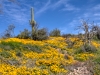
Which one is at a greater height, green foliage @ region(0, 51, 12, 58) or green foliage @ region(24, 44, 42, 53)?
green foliage @ region(24, 44, 42, 53)

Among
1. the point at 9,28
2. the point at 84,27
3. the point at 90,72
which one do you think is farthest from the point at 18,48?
the point at 9,28

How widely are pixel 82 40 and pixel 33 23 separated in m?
5.67

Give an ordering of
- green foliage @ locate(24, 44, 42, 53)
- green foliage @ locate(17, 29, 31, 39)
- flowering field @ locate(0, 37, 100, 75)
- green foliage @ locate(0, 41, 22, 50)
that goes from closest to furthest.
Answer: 1. flowering field @ locate(0, 37, 100, 75)
2. green foliage @ locate(0, 41, 22, 50)
3. green foliage @ locate(24, 44, 42, 53)
4. green foliage @ locate(17, 29, 31, 39)

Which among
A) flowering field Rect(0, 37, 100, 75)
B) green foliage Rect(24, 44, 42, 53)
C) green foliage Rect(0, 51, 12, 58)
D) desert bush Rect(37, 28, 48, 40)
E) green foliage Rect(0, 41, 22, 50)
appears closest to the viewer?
flowering field Rect(0, 37, 100, 75)

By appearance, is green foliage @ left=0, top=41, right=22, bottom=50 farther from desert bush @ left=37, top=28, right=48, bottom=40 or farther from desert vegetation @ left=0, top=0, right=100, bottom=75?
desert bush @ left=37, top=28, right=48, bottom=40

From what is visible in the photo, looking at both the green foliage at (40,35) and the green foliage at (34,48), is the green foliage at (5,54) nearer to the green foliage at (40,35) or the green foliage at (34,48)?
the green foliage at (34,48)

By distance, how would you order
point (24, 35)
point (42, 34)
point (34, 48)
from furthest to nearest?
point (42, 34) < point (24, 35) < point (34, 48)

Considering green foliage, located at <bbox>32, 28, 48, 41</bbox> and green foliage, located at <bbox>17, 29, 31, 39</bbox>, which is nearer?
green foliage, located at <bbox>32, 28, 48, 41</bbox>

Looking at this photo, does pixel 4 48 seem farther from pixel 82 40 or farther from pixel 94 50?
A: pixel 82 40

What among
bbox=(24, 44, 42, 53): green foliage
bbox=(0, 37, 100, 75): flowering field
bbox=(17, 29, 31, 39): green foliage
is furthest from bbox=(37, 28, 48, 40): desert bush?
bbox=(24, 44, 42, 53): green foliage

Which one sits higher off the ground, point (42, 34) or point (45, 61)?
point (42, 34)

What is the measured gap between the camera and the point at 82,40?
24.8m

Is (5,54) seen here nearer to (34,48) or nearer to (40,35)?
(34,48)

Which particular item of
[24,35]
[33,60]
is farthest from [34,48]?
[24,35]
